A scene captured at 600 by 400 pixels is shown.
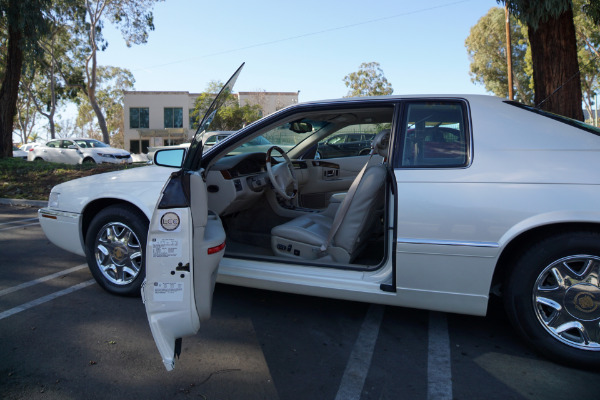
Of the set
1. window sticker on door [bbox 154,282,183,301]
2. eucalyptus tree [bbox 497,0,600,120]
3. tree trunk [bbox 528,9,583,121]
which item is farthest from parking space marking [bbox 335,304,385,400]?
tree trunk [bbox 528,9,583,121]

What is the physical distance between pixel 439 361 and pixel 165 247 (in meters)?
1.86

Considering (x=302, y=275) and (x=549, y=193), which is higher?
(x=549, y=193)

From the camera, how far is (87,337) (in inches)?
122

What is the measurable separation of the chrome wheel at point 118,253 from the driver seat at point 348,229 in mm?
1164

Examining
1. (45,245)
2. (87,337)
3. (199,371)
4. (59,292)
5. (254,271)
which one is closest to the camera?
(199,371)


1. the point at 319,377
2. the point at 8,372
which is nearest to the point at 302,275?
the point at 319,377

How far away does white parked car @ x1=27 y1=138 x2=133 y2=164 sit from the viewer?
1959 centimetres

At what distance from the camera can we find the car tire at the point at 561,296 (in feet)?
8.61

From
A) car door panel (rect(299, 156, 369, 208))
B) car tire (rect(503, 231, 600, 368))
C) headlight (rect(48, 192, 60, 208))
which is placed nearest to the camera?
car tire (rect(503, 231, 600, 368))

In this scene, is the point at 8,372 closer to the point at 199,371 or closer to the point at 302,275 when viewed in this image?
the point at 199,371

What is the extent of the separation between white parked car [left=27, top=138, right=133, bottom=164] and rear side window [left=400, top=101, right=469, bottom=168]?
59.3ft

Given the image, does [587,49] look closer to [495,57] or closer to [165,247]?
[495,57]

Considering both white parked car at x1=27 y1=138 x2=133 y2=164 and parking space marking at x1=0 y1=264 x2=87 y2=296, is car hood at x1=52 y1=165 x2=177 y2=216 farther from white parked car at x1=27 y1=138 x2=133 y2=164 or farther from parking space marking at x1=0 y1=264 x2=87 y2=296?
white parked car at x1=27 y1=138 x2=133 y2=164

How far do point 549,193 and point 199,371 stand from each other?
238 centimetres
